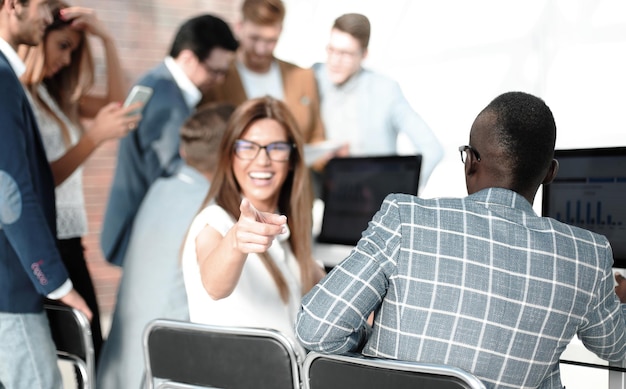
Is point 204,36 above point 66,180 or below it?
above

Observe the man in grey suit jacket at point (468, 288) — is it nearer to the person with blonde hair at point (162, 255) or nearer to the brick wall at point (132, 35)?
the person with blonde hair at point (162, 255)

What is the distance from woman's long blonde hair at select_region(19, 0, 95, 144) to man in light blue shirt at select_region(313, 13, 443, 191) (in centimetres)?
Answer: 107

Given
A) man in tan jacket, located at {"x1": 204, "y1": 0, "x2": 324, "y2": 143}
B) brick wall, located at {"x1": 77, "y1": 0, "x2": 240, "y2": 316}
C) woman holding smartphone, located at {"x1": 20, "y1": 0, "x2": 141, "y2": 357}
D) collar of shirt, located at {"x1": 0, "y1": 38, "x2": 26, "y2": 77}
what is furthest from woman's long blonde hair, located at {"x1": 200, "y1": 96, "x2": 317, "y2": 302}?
brick wall, located at {"x1": 77, "y1": 0, "x2": 240, "y2": 316}

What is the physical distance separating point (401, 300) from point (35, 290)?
4.07ft

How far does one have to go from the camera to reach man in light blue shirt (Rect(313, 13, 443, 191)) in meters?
3.37

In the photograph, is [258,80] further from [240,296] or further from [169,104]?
[240,296]

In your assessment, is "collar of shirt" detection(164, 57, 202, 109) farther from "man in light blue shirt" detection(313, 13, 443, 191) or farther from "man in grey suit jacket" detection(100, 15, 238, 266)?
"man in light blue shirt" detection(313, 13, 443, 191)

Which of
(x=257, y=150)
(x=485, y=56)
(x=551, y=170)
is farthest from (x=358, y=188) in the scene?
(x=551, y=170)

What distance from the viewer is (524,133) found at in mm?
1414

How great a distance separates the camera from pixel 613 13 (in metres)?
2.67

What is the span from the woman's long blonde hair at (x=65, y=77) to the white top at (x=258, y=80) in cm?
80

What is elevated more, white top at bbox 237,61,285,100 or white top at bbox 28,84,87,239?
white top at bbox 237,61,285,100

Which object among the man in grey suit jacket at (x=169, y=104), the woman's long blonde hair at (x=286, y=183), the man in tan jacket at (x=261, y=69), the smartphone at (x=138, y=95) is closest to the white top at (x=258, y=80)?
the man in tan jacket at (x=261, y=69)

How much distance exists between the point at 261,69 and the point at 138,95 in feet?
2.05
